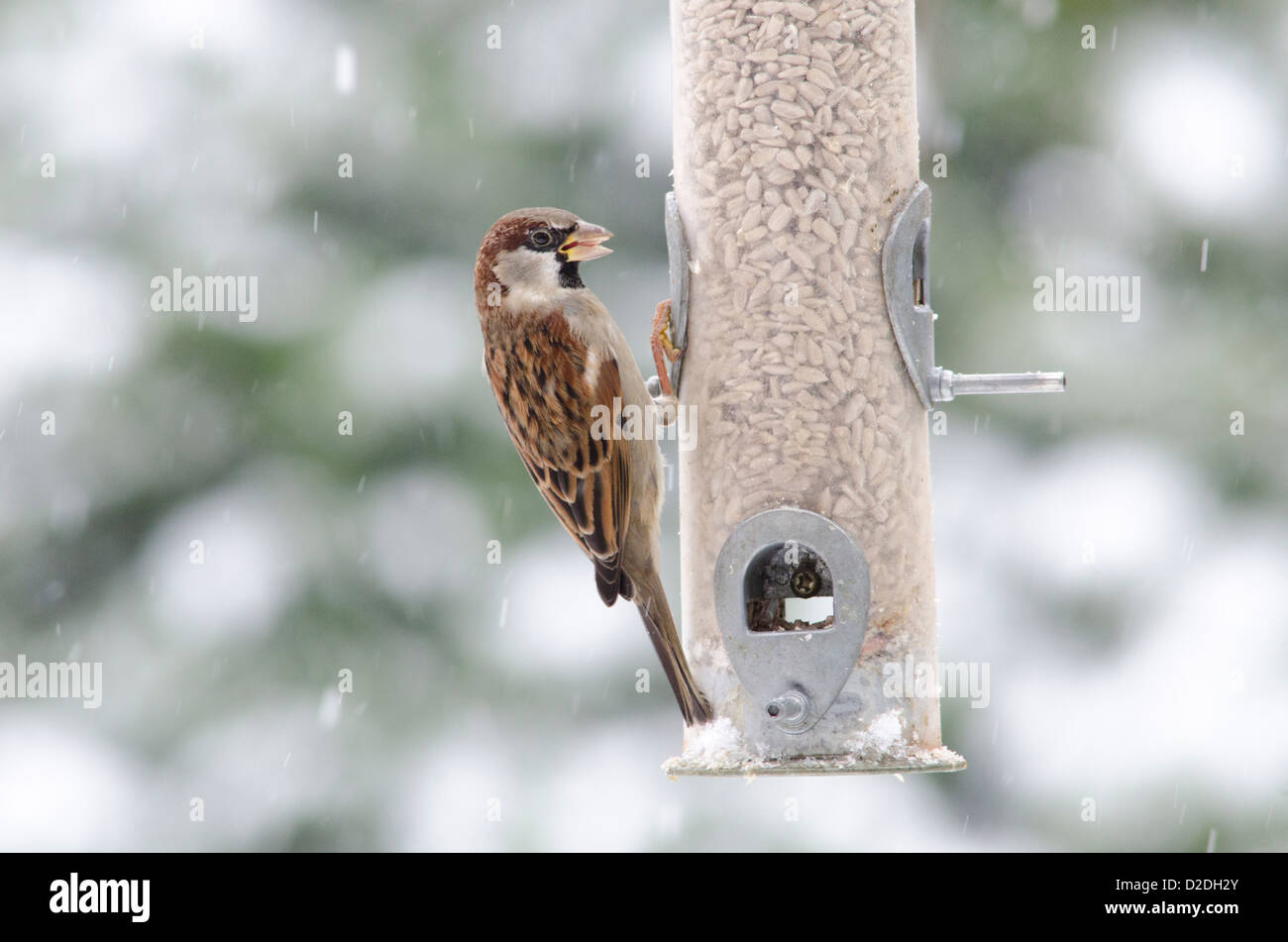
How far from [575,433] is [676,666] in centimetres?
93

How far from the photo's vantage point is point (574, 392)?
5516 millimetres

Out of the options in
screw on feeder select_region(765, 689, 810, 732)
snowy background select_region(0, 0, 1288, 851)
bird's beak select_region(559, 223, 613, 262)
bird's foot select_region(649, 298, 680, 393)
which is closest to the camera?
screw on feeder select_region(765, 689, 810, 732)

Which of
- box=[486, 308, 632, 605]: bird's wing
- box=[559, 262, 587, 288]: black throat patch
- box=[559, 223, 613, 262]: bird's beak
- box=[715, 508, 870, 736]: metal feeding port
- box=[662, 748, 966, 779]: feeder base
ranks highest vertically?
box=[559, 223, 613, 262]: bird's beak

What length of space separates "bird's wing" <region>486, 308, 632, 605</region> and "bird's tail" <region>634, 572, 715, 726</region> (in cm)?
18

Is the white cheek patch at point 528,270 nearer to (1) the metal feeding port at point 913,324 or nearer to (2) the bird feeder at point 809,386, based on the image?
(2) the bird feeder at point 809,386

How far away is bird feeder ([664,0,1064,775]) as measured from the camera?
4.79 meters

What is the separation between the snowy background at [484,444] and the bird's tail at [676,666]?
116 inches

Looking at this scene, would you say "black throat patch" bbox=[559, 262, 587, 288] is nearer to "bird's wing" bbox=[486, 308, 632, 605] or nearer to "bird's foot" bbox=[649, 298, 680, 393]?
"bird's wing" bbox=[486, 308, 632, 605]

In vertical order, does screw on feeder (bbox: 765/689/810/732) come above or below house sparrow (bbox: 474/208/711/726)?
below

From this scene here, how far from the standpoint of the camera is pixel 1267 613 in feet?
26.8

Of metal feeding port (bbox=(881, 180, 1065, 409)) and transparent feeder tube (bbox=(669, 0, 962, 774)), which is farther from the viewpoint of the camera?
metal feeding port (bbox=(881, 180, 1065, 409))

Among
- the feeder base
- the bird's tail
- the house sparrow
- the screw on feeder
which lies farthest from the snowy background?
the screw on feeder

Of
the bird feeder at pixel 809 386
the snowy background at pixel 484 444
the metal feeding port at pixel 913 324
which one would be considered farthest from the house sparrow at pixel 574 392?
the snowy background at pixel 484 444

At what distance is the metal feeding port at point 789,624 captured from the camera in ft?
15.5
